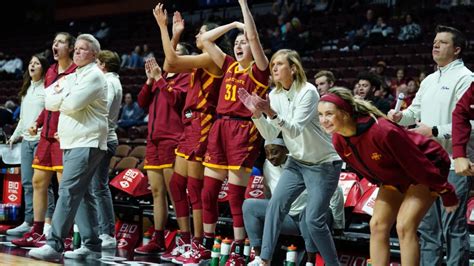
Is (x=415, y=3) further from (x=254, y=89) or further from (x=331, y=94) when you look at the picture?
(x=331, y=94)

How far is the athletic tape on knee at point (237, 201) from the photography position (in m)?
5.72


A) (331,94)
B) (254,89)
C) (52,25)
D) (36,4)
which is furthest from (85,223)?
(36,4)

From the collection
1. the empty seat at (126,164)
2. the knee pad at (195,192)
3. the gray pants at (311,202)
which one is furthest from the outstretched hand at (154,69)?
the empty seat at (126,164)

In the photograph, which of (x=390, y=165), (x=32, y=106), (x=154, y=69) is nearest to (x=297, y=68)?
(x=390, y=165)

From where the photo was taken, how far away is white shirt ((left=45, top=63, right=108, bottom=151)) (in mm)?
5965

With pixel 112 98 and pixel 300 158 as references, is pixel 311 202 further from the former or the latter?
pixel 112 98

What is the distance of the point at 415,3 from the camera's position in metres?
14.9

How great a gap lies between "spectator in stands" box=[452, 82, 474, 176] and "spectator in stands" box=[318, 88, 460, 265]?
0.28m

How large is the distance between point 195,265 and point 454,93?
221 cm

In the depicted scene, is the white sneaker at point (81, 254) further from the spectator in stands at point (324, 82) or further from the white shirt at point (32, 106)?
the spectator in stands at point (324, 82)

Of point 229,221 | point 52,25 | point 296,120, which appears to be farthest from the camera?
point 52,25

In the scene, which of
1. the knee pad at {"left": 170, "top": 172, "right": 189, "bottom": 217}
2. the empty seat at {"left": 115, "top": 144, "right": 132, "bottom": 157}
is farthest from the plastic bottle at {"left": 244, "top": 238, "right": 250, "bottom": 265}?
the empty seat at {"left": 115, "top": 144, "right": 132, "bottom": 157}

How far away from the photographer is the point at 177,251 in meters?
6.31

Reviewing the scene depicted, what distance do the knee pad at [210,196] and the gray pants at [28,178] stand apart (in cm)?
201
